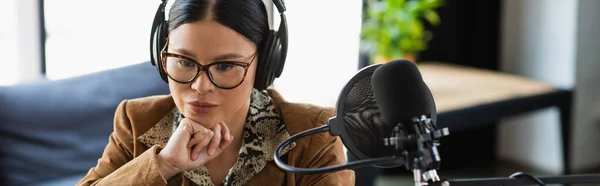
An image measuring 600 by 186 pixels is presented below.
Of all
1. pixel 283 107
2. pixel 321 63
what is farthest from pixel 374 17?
pixel 283 107

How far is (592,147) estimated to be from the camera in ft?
11.2

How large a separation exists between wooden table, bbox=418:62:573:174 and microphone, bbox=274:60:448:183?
5.97 ft

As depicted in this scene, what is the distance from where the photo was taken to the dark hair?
1.06 m

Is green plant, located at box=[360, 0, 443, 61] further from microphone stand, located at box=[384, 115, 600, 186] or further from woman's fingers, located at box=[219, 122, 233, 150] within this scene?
microphone stand, located at box=[384, 115, 600, 186]

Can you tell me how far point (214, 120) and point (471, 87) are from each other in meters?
2.03

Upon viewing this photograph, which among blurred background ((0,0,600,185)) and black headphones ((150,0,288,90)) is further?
blurred background ((0,0,600,185))

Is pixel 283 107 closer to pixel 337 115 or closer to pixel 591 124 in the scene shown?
pixel 337 115

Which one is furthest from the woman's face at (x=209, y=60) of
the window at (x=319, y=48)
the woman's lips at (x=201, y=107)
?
the window at (x=319, y=48)

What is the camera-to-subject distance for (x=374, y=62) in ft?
9.84

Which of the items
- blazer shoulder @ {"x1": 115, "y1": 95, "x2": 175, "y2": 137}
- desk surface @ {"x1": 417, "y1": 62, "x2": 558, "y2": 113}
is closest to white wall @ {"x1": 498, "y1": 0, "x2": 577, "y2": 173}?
desk surface @ {"x1": 417, "y1": 62, "x2": 558, "y2": 113}

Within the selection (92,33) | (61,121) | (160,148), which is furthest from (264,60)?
(92,33)

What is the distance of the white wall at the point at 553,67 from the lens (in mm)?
3182

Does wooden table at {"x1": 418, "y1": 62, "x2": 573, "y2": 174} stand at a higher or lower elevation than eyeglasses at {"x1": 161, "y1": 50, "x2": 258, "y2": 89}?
lower

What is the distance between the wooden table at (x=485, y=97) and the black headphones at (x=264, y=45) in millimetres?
1627
